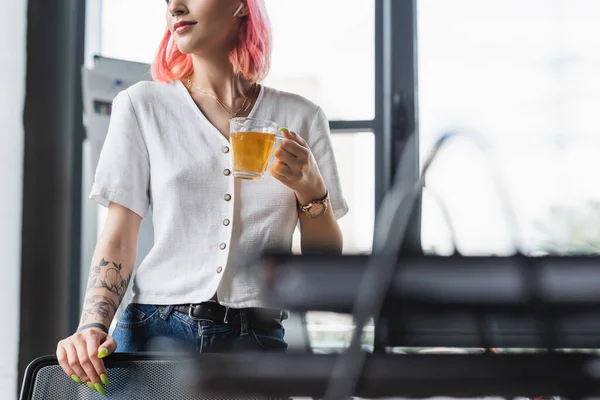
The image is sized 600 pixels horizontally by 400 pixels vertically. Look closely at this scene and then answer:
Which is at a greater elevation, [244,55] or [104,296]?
[244,55]

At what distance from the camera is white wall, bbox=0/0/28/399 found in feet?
8.64

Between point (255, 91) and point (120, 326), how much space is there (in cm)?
54

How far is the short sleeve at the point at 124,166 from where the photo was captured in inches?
40.9

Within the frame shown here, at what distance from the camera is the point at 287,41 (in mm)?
2916

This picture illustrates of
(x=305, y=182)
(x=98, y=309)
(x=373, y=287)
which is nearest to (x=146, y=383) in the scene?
(x=98, y=309)

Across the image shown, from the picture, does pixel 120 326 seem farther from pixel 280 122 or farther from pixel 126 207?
pixel 280 122

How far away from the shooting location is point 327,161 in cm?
123

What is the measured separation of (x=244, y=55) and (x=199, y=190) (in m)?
0.32

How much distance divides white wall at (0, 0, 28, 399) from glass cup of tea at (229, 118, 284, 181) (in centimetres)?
194

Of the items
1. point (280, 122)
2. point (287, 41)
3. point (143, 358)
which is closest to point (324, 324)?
point (143, 358)

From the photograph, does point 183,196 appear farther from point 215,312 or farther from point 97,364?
point 97,364

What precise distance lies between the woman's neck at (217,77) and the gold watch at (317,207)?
293 millimetres

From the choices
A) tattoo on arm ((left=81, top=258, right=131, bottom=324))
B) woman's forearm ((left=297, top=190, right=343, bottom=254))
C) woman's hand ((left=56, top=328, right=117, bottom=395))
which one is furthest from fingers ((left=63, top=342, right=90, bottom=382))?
woman's forearm ((left=297, top=190, right=343, bottom=254))

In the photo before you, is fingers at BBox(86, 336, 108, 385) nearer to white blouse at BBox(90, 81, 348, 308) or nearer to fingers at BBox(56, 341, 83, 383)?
fingers at BBox(56, 341, 83, 383)
